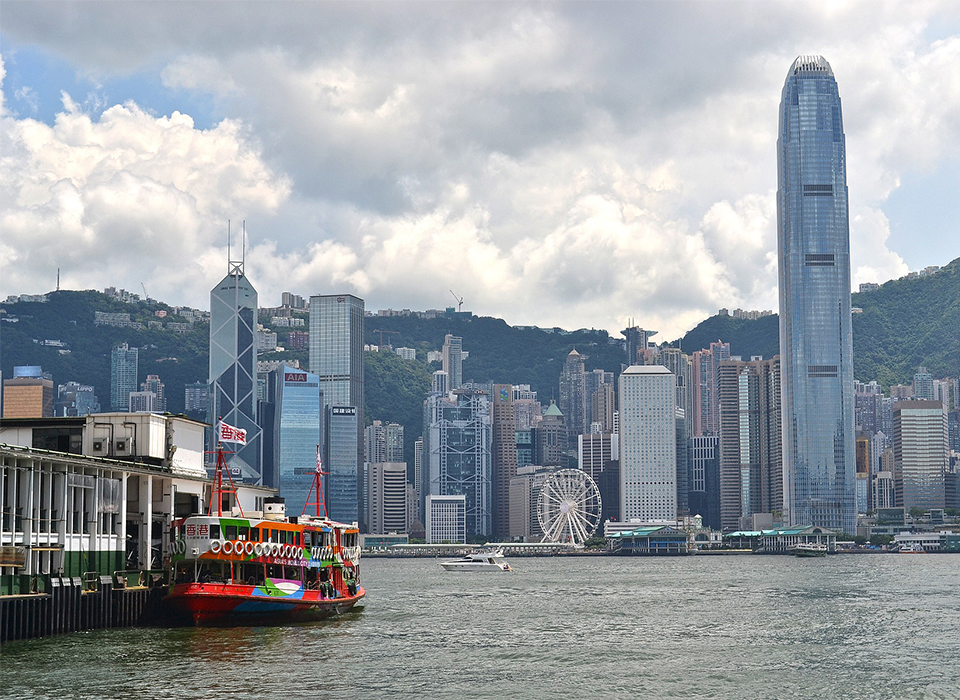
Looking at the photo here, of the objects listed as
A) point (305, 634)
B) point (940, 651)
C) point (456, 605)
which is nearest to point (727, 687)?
point (940, 651)

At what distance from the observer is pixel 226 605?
73.5 meters

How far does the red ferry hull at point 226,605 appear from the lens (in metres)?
72.7

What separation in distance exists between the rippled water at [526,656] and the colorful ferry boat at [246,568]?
1.70 meters

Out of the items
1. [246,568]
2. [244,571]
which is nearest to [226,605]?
[244,571]

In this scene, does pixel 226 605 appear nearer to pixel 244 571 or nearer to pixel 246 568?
pixel 244 571

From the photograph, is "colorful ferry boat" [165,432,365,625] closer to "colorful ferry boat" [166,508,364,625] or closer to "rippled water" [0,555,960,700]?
"colorful ferry boat" [166,508,364,625]

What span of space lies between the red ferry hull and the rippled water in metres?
1.23

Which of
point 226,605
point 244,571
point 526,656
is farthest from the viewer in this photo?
point 244,571

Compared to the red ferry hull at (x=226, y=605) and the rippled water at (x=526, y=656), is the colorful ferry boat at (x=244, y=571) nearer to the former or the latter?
the red ferry hull at (x=226, y=605)

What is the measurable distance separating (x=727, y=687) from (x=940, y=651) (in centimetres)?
2137

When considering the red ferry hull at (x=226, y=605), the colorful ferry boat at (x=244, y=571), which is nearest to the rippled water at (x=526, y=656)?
the red ferry hull at (x=226, y=605)

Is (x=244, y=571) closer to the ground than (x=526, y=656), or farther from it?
farther from it

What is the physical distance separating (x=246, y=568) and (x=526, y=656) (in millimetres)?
17127

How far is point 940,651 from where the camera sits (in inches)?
2911
